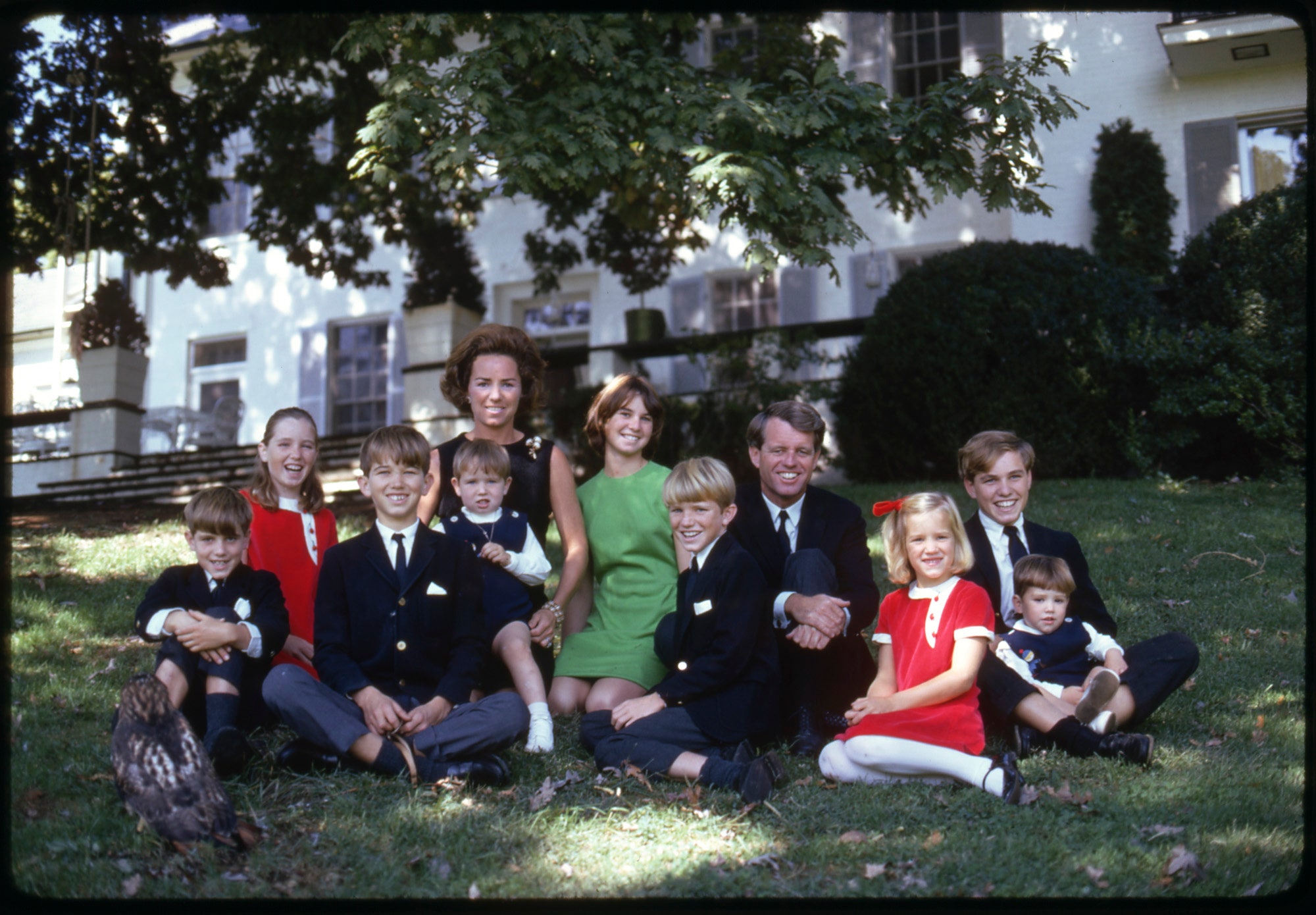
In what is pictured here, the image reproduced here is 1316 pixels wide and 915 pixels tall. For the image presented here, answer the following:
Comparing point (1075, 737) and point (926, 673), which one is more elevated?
point (926, 673)

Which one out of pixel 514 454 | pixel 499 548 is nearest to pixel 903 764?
pixel 499 548

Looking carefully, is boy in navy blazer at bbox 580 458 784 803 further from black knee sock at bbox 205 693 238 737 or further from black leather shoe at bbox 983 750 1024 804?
black knee sock at bbox 205 693 238 737

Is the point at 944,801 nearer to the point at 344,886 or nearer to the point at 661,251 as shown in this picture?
the point at 344,886

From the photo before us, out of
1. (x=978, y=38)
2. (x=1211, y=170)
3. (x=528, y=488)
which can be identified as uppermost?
(x=978, y=38)

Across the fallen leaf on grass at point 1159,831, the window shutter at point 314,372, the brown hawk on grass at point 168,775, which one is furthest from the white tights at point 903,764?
the window shutter at point 314,372

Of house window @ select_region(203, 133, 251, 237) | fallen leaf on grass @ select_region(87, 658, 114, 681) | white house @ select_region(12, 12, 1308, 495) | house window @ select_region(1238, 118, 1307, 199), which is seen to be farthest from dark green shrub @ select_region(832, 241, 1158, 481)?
house window @ select_region(203, 133, 251, 237)

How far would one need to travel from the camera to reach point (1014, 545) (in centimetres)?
417

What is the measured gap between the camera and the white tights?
11.4 ft

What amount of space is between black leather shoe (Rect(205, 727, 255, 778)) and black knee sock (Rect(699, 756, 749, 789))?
1.49m

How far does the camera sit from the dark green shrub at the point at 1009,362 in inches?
371

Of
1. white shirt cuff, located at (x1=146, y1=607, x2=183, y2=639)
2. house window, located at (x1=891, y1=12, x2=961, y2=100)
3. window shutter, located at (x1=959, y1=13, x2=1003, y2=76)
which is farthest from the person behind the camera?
house window, located at (x1=891, y1=12, x2=961, y2=100)

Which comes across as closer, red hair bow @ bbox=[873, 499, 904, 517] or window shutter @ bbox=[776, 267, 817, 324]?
red hair bow @ bbox=[873, 499, 904, 517]

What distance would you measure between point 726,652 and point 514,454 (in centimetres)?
147

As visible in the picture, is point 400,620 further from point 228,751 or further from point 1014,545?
point 1014,545
